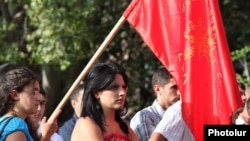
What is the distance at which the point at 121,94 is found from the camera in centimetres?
643

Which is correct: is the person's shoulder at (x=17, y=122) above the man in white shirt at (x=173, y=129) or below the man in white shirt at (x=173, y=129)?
above

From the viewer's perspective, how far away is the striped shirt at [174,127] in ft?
22.2

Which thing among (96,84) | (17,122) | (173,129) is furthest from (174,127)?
(17,122)

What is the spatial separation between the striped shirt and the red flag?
0.37 feet

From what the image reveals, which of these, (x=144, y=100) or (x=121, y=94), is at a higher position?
(x=121, y=94)

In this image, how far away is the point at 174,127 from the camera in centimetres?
684

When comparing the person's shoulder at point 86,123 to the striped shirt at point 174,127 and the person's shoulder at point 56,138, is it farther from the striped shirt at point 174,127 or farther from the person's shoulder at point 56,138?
the person's shoulder at point 56,138

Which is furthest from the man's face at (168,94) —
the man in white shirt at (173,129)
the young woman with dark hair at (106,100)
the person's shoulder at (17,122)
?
the person's shoulder at (17,122)

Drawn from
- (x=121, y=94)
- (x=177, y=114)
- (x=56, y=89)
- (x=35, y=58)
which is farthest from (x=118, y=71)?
(x=56, y=89)

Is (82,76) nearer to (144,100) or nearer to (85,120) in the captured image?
(85,120)

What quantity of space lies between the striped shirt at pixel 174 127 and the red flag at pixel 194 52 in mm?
113

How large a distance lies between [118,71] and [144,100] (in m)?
10.4

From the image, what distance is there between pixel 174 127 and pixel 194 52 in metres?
0.58

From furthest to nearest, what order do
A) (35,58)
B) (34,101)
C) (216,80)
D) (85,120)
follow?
1. (35,58)
2. (216,80)
3. (85,120)
4. (34,101)
